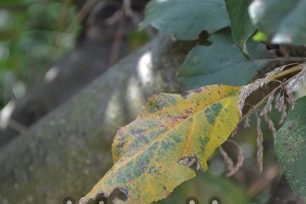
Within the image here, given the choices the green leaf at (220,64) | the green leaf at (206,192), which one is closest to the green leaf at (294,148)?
the green leaf at (220,64)

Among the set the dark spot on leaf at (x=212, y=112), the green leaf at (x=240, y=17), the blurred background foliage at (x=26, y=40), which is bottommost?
the blurred background foliage at (x=26, y=40)

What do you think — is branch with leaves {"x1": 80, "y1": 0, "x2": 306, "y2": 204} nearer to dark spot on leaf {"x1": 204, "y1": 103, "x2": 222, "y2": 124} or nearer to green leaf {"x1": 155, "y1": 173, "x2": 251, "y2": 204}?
dark spot on leaf {"x1": 204, "y1": 103, "x2": 222, "y2": 124}

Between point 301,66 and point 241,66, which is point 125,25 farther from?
point 301,66

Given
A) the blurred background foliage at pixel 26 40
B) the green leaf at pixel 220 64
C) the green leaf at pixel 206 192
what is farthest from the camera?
the blurred background foliage at pixel 26 40

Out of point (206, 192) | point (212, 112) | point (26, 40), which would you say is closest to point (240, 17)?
point (212, 112)

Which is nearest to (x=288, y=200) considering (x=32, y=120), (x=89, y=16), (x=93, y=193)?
(x=93, y=193)

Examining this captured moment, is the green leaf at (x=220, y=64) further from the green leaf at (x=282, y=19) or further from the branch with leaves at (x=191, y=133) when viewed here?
the green leaf at (x=282, y=19)
